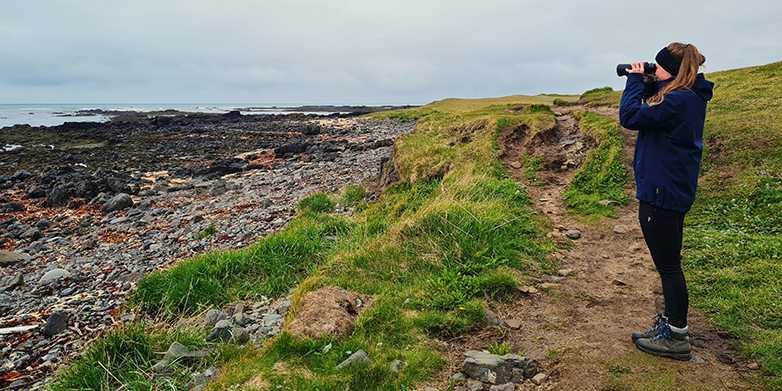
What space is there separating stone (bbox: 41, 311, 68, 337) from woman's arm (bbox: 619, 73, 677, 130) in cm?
1013

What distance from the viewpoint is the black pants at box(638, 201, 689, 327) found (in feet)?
17.3

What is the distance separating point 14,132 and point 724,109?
75270mm

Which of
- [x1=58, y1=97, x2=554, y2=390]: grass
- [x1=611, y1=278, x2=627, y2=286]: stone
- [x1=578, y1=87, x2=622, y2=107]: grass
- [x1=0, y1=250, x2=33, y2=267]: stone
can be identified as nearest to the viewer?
[x1=58, y1=97, x2=554, y2=390]: grass

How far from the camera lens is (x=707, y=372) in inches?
202

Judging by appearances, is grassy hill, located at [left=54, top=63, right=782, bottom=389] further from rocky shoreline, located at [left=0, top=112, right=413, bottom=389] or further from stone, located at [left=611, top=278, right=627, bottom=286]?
rocky shoreline, located at [left=0, top=112, right=413, bottom=389]

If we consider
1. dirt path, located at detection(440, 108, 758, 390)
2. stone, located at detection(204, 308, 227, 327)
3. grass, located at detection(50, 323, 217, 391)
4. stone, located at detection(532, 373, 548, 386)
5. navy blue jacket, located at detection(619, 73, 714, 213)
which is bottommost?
stone, located at detection(204, 308, 227, 327)

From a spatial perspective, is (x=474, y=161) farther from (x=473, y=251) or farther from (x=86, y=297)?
(x=86, y=297)

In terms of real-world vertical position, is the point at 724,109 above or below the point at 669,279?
above

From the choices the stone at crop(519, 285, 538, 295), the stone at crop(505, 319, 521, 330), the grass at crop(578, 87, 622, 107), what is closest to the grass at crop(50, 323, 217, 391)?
the stone at crop(505, 319, 521, 330)

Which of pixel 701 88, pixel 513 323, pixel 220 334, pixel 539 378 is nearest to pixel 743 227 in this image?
pixel 701 88

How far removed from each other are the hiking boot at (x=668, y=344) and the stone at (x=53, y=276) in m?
13.0

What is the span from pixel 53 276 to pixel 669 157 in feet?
44.9

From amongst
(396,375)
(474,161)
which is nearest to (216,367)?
(396,375)

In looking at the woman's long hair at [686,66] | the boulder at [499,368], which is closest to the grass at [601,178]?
the woman's long hair at [686,66]
